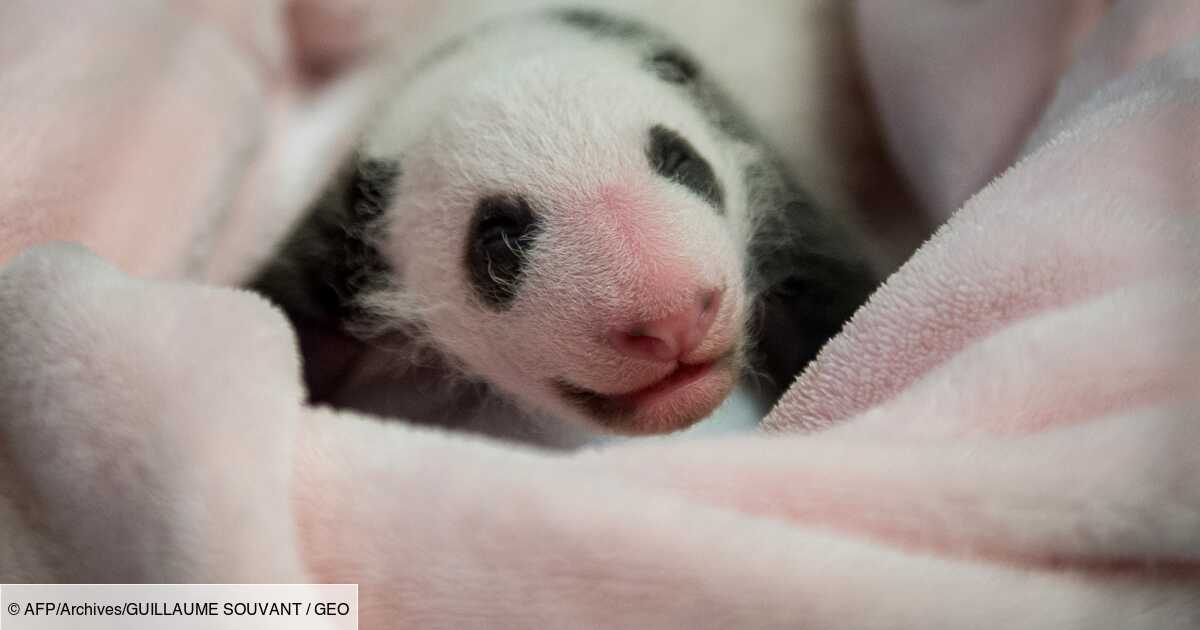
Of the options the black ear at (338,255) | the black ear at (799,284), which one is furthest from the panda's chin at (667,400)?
the black ear at (338,255)

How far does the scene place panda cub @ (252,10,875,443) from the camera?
67 cm

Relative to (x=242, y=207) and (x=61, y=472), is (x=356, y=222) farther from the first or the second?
(x=61, y=472)

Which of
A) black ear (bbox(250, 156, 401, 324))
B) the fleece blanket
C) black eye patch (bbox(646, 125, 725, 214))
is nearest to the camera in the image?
the fleece blanket

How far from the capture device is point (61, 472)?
0.46 meters

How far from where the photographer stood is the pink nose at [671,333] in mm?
637

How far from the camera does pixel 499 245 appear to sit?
0.73 metres

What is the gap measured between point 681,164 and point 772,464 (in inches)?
14.3

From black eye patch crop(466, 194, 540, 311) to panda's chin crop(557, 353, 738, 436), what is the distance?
0.08 meters

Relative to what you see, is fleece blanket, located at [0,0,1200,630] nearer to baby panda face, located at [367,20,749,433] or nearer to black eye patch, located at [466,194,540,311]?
baby panda face, located at [367,20,749,433]

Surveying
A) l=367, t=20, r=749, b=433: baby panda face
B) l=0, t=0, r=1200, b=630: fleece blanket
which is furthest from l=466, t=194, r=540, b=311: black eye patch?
l=0, t=0, r=1200, b=630: fleece blanket

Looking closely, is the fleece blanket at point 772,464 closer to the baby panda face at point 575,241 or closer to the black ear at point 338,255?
the baby panda face at point 575,241

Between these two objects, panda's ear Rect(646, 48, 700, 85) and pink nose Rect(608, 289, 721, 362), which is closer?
pink nose Rect(608, 289, 721, 362)

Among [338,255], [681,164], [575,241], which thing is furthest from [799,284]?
[338,255]

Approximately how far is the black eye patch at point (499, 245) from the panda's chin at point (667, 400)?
0.28 ft
